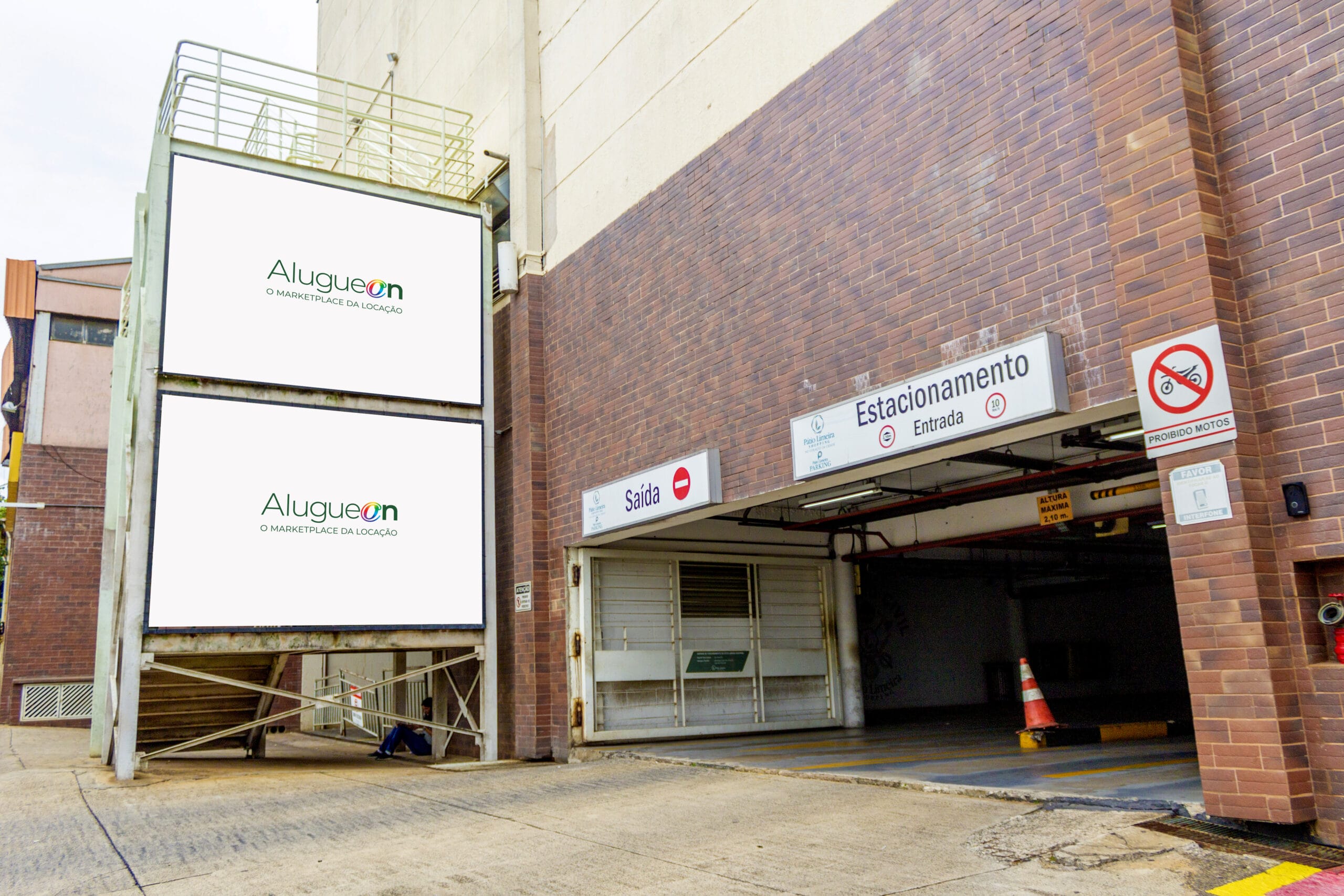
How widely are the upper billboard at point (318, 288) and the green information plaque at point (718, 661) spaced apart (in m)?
4.92

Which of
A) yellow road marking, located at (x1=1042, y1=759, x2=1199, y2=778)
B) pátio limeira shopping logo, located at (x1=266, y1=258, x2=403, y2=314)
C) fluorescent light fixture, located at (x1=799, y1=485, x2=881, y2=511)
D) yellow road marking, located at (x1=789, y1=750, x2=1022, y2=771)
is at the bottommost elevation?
yellow road marking, located at (x1=789, y1=750, x2=1022, y2=771)

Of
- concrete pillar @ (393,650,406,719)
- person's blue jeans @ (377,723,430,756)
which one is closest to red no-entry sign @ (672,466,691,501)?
person's blue jeans @ (377,723,430,756)

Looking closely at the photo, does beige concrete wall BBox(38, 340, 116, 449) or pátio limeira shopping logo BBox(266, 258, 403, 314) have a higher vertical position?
beige concrete wall BBox(38, 340, 116, 449)

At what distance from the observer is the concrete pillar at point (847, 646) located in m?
16.1

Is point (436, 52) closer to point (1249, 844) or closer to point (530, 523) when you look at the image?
point (530, 523)

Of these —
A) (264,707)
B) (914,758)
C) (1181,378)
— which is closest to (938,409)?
(1181,378)

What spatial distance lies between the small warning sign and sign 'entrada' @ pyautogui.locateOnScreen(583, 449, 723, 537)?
5148 mm

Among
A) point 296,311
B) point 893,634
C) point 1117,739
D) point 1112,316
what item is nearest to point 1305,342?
point 1112,316

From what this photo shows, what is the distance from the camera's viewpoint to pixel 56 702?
26.0 m

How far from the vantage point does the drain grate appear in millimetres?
5617

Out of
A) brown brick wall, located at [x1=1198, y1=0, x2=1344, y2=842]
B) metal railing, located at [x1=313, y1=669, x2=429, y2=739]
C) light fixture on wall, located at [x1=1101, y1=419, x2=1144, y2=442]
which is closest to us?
brown brick wall, located at [x1=1198, y1=0, x2=1344, y2=842]

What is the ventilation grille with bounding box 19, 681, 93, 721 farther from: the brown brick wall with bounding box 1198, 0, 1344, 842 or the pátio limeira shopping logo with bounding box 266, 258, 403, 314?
the brown brick wall with bounding box 1198, 0, 1344, 842

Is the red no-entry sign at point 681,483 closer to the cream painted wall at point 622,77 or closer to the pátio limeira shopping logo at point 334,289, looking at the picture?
the cream painted wall at point 622,77

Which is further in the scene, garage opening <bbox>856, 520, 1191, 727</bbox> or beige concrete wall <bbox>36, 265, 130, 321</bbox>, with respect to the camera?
beige concrete wall <bbox>36, 265, 130, 321</bbox>
